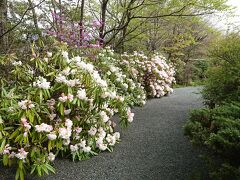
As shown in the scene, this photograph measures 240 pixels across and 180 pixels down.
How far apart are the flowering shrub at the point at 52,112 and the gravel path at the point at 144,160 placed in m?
0.18

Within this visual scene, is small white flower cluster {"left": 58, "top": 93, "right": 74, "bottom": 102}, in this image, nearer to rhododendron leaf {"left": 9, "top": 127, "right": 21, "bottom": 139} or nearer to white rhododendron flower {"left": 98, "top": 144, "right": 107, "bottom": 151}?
rhododendron leaf {"left": 9, "top": 127, "right": 21, "bottom": 139}

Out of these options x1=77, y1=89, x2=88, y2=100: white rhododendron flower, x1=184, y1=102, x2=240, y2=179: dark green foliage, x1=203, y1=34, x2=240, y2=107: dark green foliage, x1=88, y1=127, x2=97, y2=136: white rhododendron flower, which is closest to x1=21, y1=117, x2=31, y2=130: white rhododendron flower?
x1=77, y1=89, x2=88, y2=100: white rhododendron flower

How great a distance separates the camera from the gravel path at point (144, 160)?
3.00 metres

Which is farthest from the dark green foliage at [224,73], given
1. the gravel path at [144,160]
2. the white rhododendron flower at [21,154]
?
the white rhododendron flower at [21,154]

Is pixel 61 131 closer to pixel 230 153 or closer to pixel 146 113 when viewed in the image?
pixel 230 153

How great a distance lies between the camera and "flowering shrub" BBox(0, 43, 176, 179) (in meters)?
2.74

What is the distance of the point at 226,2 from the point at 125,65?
322cm

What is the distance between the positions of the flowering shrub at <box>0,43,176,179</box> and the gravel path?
0.18 meters

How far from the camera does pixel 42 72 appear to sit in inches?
131

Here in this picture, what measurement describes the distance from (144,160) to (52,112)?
1.26 metres

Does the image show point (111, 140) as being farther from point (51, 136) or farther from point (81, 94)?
point (51, 136)

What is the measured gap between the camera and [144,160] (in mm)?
3381

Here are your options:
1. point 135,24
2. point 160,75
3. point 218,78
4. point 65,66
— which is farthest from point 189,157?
point 135,24

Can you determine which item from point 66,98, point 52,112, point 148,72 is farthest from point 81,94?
point 148,72
